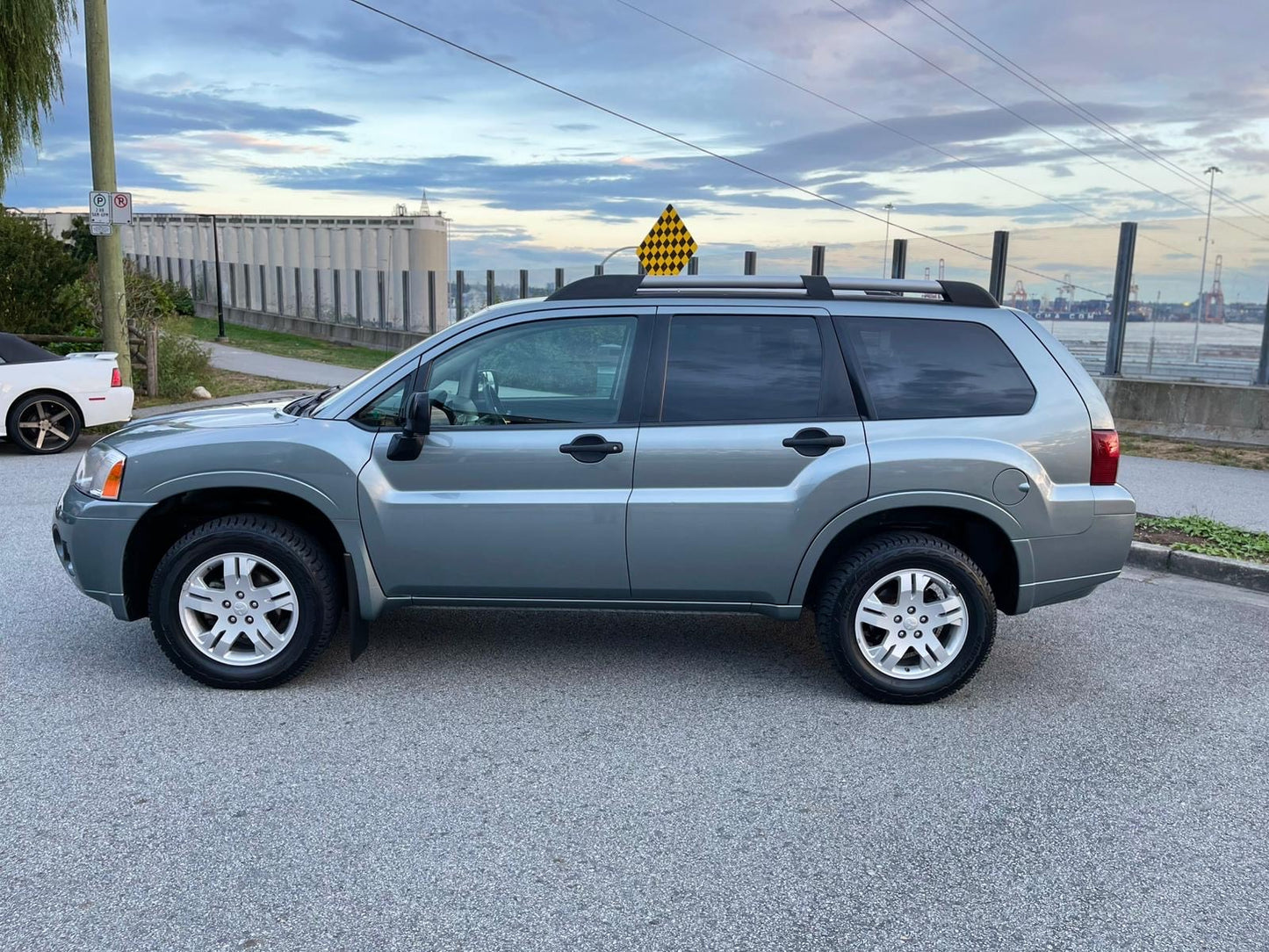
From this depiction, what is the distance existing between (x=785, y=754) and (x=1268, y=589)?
4.57 meters

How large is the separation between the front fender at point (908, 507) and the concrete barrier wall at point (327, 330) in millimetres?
22274

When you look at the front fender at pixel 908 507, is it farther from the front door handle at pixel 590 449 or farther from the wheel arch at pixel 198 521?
Answer: the wheel arch at pixel 198 521

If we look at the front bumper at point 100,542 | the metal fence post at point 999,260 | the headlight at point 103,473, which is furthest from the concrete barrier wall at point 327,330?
the front bumper at point 100,542

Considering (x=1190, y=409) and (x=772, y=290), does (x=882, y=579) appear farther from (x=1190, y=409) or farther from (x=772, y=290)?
(x=1190, y=409)

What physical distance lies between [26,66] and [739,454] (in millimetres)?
17449

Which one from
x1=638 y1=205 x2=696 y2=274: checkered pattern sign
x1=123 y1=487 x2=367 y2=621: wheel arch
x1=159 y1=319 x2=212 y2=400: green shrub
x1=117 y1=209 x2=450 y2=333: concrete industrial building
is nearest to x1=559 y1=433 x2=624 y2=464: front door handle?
x1=123 y1=487 x2=367 y2=621: wheel arch

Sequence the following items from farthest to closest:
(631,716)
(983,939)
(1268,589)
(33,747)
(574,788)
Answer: (1268,589) < (631,716) < (33,747) < (574,788) < (983,939)

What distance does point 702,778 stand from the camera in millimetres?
4152

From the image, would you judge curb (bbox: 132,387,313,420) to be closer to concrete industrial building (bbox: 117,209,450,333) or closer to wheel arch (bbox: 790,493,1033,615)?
wheel arch (bbox: 790,493,1033,615)

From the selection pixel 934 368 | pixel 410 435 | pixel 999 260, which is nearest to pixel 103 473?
pixel 410 435

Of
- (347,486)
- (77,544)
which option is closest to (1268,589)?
(347,486)

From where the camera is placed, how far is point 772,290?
5.16 m

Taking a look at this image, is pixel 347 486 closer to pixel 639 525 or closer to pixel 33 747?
pixel 639 525

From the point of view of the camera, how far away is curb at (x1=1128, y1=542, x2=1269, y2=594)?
729cm
